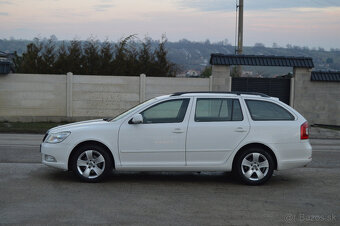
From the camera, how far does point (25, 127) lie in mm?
18969

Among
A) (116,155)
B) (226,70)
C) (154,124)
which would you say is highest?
(226,70)

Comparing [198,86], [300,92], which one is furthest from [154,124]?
[300,92]

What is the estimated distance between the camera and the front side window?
8.48 metres

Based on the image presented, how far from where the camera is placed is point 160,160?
8375 mm

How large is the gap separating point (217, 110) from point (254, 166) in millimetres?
1164

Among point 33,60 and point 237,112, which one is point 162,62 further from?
point 237,112

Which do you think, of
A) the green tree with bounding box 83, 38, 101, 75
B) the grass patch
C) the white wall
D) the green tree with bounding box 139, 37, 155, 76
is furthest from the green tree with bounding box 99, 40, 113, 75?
the grass patch

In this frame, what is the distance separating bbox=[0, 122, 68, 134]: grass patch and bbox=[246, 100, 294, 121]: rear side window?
11.3m

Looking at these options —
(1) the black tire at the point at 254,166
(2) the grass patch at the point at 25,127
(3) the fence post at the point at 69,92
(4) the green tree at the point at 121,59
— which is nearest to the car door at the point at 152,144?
(1) the black tire at the point at 254,166

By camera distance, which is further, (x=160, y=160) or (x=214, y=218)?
(x=160, y=160)

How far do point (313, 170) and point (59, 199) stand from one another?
18.0 feet

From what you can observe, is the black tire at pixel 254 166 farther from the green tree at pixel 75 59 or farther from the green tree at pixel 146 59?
the green tree at pixel 75 59

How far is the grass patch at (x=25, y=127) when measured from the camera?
18.3 meters

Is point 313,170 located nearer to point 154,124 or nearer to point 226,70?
point 154,124
